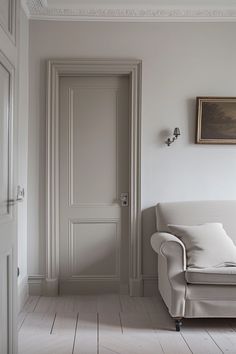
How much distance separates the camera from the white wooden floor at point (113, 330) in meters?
2.70

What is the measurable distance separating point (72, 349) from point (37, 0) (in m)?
2.93

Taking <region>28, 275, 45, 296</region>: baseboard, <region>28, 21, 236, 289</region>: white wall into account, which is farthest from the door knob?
<region>28, 275, 45, 296</region>: baseboard

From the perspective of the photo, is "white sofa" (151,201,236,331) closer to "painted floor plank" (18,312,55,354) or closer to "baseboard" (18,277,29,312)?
"painted floor plank" (18,312,55,354)

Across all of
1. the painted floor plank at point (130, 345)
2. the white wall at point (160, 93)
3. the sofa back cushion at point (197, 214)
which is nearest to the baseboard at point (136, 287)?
the white wall at point (160, 93)

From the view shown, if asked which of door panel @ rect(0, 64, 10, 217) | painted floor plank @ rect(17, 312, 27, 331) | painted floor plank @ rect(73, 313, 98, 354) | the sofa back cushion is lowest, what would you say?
painted floor plank @ rect(17, 312, 27, 331)

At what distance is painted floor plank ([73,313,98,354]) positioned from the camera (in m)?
2.68

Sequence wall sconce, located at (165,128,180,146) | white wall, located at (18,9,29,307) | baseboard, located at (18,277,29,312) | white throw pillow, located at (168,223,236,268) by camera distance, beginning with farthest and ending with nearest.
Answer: wall sconce, located at (165,128,180,146) < white wall, located at (18,9,29,307) < baseboard, located at (18,277,29,312) < white throw pillow, located at (168,223,236,268)

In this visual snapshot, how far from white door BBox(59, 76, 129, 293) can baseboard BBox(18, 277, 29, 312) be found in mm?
356

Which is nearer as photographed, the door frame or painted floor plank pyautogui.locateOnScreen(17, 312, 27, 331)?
painted floor plank pyautogui.locateOnScreen(17, 312, 27, 331)

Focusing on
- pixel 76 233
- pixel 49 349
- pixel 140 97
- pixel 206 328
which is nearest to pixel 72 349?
pixel 49 349

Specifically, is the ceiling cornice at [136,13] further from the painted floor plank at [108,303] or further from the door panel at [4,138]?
the painted floor plank at [108,303]

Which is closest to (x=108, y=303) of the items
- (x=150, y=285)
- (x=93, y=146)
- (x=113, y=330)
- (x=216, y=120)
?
(x=150, y=285)

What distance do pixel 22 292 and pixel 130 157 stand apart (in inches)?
62.5

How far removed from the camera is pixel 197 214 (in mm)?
3691
